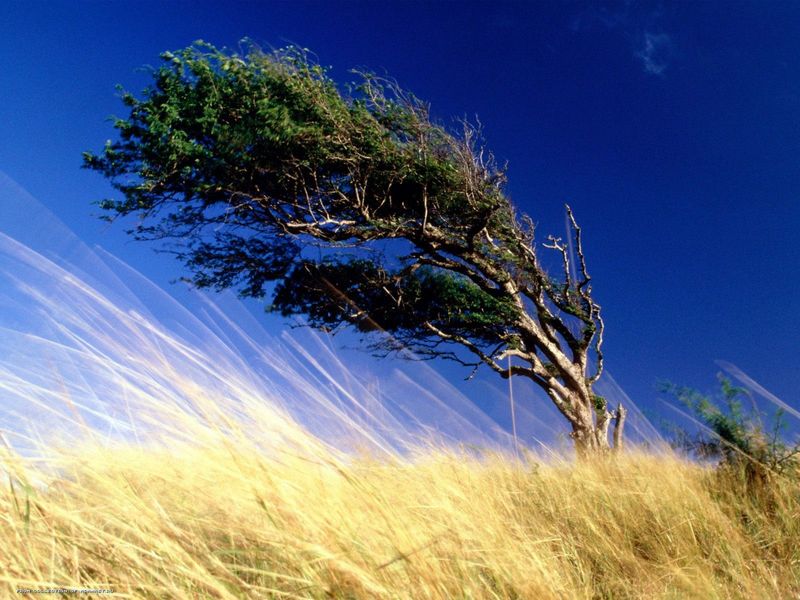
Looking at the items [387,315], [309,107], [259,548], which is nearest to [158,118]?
[309,107]

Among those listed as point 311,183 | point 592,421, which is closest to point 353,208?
point 311,183

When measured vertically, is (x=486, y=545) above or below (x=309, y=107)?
below

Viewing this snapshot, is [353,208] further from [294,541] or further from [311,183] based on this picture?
[294,541]

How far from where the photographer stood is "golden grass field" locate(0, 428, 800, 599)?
1.67 m

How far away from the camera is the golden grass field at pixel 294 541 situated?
1671 mm

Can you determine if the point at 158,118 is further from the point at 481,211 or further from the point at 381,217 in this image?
the point at 481,211

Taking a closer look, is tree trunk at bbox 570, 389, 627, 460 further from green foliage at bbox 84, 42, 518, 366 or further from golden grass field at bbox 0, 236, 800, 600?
golden grass field at bbox 0, 236, 800, 600

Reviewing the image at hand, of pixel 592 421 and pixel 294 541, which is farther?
pixel 592 421

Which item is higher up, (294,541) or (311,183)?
(311,183)

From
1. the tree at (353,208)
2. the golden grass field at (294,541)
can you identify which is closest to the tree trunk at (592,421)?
the tree at (353,208)

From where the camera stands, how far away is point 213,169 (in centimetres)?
961

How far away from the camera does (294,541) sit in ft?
5.65

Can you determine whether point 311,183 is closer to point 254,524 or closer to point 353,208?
point 353,208

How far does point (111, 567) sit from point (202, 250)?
10.3m
